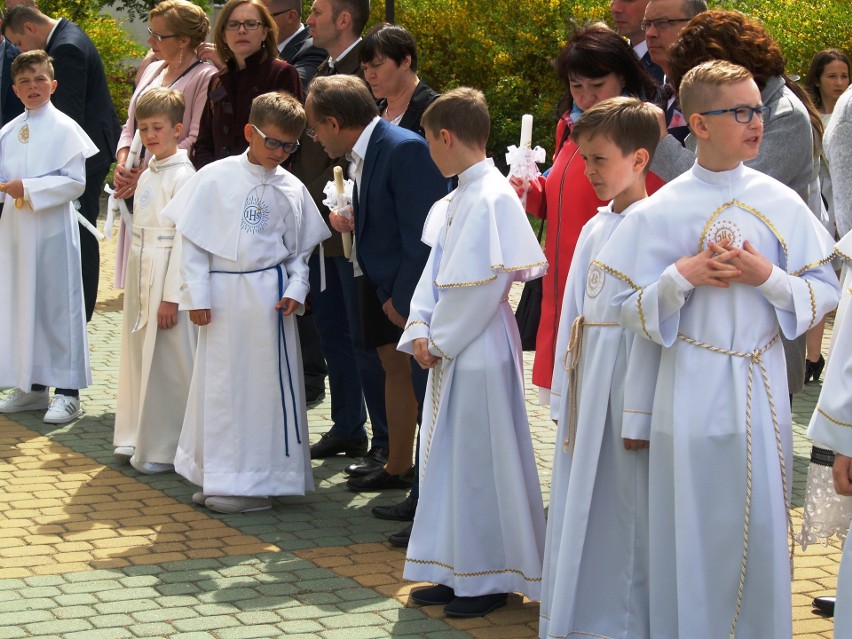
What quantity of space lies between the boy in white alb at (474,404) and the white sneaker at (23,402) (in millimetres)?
3997

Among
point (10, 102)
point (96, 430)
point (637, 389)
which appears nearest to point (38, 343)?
point (96, 430)

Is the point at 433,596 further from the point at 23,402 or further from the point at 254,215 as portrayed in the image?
the point at 23,402

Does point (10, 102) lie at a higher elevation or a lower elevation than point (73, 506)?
higher

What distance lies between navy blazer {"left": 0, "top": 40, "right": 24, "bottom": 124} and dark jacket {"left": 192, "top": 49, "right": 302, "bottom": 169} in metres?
2.06

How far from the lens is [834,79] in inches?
410

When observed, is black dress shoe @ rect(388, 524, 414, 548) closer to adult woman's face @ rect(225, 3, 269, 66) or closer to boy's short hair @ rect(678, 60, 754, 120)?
boy's short hair @ rect(678, 60, 754, 120)

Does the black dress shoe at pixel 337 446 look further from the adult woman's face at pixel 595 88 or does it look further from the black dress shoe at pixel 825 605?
the black dress shoe at pixel 825 605

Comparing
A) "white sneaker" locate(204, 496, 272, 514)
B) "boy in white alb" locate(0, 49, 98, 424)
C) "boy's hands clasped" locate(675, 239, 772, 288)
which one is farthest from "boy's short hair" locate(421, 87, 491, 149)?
"boy in white alb" locate(0, 49, 98, 424)

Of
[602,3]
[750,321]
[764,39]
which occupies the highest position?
[602,3]

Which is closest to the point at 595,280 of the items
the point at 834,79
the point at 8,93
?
the point at 8,93

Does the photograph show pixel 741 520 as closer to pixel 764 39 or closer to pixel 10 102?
pixel 764 39

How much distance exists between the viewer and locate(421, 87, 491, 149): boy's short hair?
5105 mm

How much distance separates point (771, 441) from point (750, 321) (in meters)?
0.38

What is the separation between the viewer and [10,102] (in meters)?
9.11
